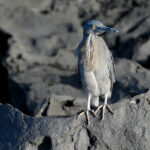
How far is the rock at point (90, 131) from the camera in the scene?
3.85 meters

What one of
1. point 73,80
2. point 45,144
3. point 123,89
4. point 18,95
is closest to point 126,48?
point 73,80

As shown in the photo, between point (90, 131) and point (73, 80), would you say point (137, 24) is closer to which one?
point (73, 80)

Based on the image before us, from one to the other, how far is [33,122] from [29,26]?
5.28m

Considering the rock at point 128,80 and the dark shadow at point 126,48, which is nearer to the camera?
the rock at point 128,80

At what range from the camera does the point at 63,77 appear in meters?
7.08

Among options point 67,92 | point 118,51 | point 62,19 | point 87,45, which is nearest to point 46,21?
point 62,19

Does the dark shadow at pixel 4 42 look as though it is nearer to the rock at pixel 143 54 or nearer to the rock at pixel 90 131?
the rock at pixel 143 54

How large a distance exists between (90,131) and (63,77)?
322cm

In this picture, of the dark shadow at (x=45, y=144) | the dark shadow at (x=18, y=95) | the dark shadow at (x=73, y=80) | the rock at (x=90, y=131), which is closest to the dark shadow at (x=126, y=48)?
the dark shadow at (x=73, y=80)

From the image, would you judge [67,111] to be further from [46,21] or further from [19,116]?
[46,21]

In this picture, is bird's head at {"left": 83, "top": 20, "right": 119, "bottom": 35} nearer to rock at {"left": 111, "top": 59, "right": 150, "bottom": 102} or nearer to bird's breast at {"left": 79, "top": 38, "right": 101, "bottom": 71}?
bird's breast at {"left": 79, "top": 38, "right": 101, "bottom": 71}

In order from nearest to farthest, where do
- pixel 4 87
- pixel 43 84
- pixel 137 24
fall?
pixel 43 84 < pixel 4 87 < pixel 137 24

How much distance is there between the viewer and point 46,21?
906cm

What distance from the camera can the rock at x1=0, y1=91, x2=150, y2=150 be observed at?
3.85 metres
